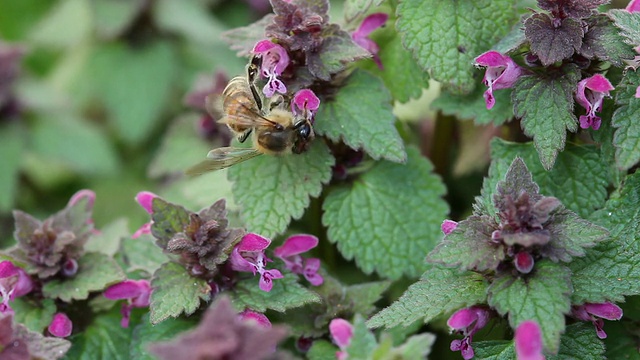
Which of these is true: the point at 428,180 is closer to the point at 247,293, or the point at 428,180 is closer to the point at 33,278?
the point at 247,293

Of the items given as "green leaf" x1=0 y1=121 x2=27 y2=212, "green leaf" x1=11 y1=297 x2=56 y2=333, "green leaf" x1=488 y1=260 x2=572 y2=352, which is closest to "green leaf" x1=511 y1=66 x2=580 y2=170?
"green leaf" x1=488 y1=260 x2=572 y2=352

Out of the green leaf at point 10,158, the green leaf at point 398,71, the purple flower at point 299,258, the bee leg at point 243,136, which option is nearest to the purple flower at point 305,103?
the bee leg at point 243,136

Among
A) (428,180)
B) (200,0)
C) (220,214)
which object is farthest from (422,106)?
(200,0)

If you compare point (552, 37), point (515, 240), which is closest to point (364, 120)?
point (552, 37)

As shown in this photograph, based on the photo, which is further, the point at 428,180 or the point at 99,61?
the point at 99,61

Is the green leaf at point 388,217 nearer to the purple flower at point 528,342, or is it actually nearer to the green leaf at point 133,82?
the purple flower at point 528,342

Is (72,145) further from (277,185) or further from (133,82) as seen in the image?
(277,185)

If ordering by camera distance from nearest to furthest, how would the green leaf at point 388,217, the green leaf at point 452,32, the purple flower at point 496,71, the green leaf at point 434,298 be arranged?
1. the green leaf at point 434,298
2. the purple flower at point 496,71
3. the green leaf at point 452,32
4. the green leaf at point 388,217
